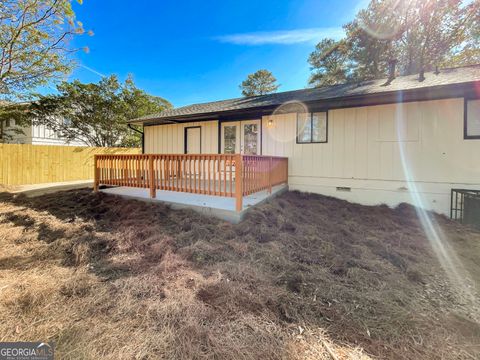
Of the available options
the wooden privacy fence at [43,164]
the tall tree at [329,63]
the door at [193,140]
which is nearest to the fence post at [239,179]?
the door at [193,140]

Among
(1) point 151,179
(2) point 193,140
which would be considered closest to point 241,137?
(2) point 193,140

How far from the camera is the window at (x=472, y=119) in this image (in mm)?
5180

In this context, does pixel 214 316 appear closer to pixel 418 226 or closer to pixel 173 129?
pixel 418 226

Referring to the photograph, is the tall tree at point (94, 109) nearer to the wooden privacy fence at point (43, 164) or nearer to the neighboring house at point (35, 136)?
the neighboring house at point (35, 136)

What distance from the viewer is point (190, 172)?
495cm

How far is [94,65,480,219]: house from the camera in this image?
207 inches

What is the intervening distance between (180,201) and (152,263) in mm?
2204

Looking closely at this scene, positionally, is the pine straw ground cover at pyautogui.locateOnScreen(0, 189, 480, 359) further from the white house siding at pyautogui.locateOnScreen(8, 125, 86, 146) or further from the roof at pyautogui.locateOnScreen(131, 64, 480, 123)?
the white house siding at pyautogui.locateOnScreen(8, 125, 86, 146)

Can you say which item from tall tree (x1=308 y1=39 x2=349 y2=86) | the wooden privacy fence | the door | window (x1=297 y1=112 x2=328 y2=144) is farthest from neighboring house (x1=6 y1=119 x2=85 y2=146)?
tall tree (x1=308 y1=39 x2=349 y2=86)

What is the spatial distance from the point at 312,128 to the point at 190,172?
4.28 m

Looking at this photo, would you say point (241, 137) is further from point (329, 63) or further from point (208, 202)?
point (329, 63)

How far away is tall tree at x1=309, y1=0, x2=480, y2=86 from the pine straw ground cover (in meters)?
11.6

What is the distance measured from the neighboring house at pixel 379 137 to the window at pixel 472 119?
16 mm

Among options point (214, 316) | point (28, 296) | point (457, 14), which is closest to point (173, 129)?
point (28, 296)
